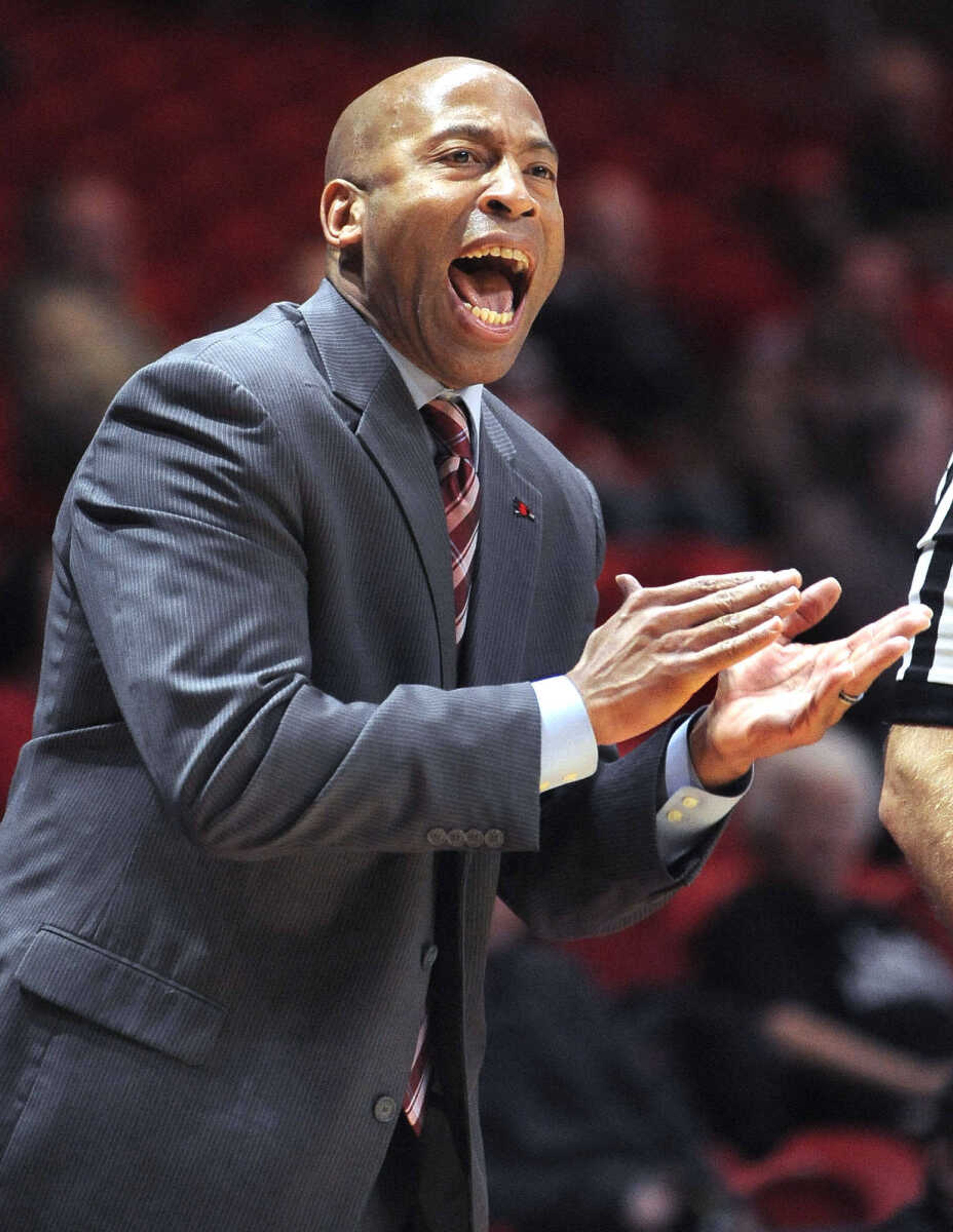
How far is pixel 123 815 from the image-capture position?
5.92ft

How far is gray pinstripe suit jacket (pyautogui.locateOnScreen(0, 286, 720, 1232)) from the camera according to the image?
5.55ft

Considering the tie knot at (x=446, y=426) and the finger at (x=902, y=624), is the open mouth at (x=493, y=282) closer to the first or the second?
the tie knot at (x=446, y=426)

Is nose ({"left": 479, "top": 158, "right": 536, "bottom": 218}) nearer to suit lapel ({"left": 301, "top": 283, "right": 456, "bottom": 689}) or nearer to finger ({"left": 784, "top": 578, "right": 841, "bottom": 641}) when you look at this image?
suit lapel ({"left": 301, "top": 283, "right": 456, "bottom": 689})

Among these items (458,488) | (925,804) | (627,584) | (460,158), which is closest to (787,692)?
(627,584)

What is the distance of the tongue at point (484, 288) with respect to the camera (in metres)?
1.96

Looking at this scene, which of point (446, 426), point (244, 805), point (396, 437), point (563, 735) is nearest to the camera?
point (244, 805)

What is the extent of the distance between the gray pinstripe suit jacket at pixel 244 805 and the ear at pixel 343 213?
0.11 meters

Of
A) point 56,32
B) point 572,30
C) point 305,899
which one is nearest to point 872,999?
point 305,899

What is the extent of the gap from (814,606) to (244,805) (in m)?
0.66

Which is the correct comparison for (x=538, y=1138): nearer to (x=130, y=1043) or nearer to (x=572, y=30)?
(x=130, y=1043)

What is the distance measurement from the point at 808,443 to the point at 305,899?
4.37 meters

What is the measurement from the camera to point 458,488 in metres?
2.00

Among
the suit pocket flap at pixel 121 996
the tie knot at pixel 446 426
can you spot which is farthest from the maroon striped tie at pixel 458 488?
the suit pocket flap at pixel 121 996

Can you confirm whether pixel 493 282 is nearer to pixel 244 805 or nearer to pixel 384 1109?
pixel 244 805
